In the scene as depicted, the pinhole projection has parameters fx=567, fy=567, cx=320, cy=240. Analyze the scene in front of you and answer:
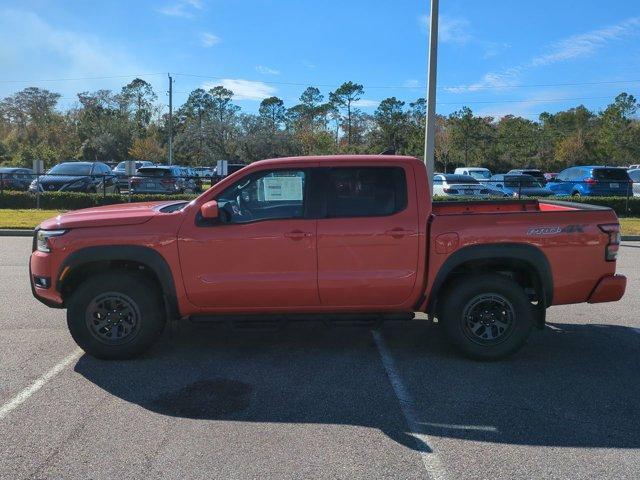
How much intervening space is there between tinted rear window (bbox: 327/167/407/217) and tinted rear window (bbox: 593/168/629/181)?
21.4m

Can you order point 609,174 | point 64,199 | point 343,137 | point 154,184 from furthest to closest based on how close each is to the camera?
1. point 343,137
2. point 609,174
3. point 154,184
4. point 64,199

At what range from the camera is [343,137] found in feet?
227

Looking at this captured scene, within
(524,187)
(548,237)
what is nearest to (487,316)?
(548,237)

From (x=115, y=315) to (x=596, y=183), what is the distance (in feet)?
73.9

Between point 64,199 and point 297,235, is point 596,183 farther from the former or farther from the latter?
point 297,235

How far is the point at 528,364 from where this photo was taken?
5.27 metres

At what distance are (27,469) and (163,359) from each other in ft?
6.49

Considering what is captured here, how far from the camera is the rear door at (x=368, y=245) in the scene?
5031 millimetres

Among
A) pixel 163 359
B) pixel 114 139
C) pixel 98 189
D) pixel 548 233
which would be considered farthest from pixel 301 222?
pixel 114 139

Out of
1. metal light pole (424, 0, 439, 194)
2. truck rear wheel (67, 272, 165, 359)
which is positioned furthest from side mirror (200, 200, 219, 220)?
metal light pole (424, 0, 439, 194)

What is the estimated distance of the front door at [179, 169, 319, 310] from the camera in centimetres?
500

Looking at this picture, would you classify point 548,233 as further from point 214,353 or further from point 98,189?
point 98,189

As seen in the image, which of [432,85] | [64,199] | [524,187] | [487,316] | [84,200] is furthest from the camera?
[524,187]

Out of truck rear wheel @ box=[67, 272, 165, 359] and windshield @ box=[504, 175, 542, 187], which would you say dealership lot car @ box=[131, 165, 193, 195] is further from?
truck rear wheel @ box=[67, 272, 165, 359]
